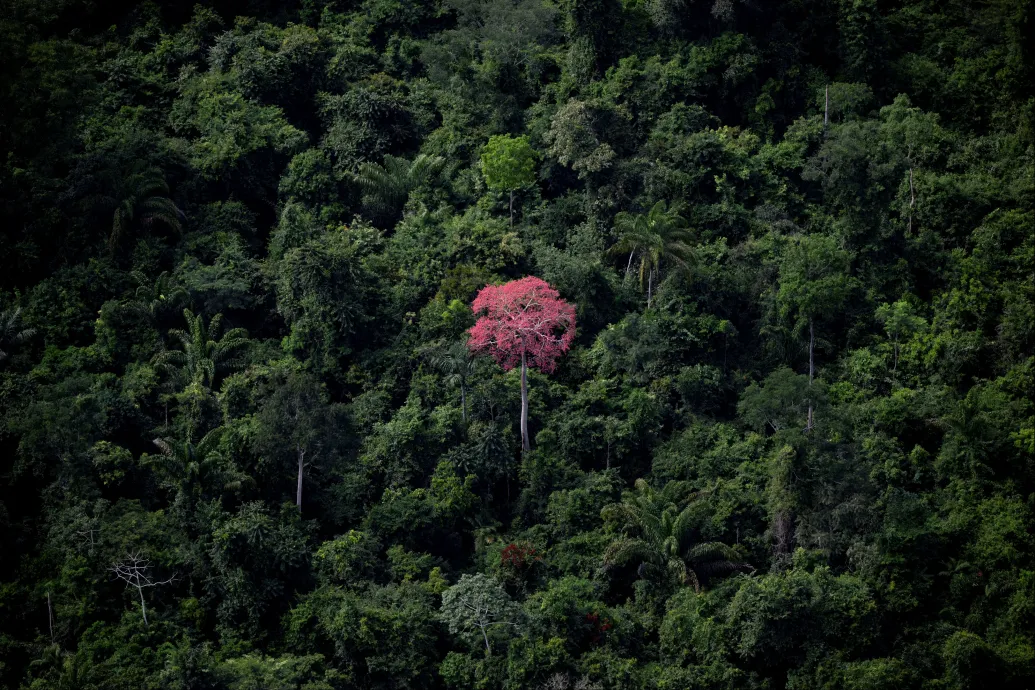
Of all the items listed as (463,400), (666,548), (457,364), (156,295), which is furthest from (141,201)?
(666,548)

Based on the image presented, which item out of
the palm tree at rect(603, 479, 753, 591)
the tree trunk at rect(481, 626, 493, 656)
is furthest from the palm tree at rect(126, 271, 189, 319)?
the palm tree at rect(603, 479, 753, 591)

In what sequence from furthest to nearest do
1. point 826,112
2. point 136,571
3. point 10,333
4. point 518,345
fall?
point 826,112
point 10,333
point 518,345
point 136,571

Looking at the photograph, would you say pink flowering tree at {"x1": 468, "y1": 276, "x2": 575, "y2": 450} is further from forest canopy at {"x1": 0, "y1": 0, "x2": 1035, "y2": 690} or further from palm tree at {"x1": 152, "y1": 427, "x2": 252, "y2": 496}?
palm tree at {"x1": 152, "y1": 427, "x2": 252, "y2": 496}

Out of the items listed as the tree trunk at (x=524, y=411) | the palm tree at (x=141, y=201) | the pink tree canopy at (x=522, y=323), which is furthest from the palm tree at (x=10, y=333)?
the tree trunk at (x=524, y=411)

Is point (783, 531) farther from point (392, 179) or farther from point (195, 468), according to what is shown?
point (392, 179)

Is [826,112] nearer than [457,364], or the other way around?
[457,364]

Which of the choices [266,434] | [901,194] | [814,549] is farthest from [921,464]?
[266,434]
